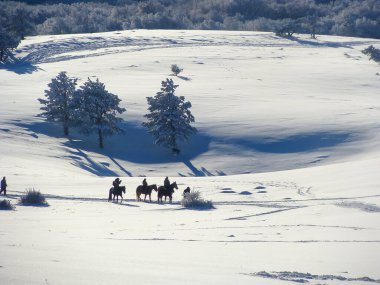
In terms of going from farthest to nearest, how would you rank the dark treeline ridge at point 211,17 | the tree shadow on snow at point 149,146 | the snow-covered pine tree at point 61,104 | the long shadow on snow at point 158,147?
the dark treeline ridge at point 211,17, the snow-covered pine tree at point 61,104, the long shadow on snow at point 158,147, the tree shadow on snow at point 149,146

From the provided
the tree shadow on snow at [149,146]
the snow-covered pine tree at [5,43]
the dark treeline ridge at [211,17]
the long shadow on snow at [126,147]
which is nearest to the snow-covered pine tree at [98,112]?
the long shadow on snow at [126,147]

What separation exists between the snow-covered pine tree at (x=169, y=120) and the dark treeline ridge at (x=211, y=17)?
4836cm

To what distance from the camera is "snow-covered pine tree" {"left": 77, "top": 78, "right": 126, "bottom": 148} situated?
4609 cm

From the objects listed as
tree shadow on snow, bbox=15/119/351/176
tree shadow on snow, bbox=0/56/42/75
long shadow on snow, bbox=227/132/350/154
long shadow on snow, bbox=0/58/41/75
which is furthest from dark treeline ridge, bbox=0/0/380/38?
long shadow on snow, bbox=227/132/350/154

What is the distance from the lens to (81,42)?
280ft

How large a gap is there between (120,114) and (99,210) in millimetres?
31785

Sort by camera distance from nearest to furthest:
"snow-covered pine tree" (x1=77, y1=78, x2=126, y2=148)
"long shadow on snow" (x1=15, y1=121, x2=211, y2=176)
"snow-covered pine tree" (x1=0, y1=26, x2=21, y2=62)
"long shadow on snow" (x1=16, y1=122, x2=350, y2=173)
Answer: "long shadow on snow" (x1=15, y1=121, x2=211, y2=176) < "long shadow on snow" (x1=16, y1=122, x2=350, y2=173) < "snow-covered pine tree" (x1=77, y1=78, x2=126, y2=148) < "snow-covered pine tree" (x1=0, y1=26, x2=21, y2=62)

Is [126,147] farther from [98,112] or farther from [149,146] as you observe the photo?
[98,112]

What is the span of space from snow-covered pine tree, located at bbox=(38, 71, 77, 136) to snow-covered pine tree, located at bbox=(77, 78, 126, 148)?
2.68ft

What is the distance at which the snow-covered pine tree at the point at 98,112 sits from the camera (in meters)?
46.1

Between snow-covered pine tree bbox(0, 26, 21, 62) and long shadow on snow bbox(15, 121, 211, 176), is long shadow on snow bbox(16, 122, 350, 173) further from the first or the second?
snow-covered pine tree bbox(0, 26, 21, 62)

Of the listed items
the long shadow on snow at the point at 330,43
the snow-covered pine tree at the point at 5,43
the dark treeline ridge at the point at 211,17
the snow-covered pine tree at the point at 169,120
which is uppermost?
the dark treeline ridge at the point at 211,17

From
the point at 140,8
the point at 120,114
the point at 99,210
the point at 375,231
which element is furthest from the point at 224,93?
the point at 140,8

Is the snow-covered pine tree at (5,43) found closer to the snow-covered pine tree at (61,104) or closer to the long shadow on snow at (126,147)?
the snow-covered pine tree at (61,104)
